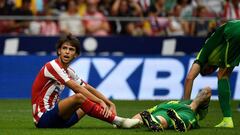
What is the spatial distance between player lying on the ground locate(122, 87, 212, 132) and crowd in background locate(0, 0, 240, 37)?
10.7m

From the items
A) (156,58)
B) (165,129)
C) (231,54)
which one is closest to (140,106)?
(156,58)

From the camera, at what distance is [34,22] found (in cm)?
2238

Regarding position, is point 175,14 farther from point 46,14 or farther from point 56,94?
point 56,94

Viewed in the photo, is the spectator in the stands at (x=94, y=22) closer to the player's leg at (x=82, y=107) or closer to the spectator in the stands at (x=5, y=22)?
the spectator in the stands at (x=5, y=22)

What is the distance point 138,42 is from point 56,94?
37.7 ft

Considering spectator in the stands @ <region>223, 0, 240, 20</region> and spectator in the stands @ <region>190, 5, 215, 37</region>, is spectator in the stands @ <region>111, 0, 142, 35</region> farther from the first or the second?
spectator in the stands @ <region>223, 0, 240, 20</region>

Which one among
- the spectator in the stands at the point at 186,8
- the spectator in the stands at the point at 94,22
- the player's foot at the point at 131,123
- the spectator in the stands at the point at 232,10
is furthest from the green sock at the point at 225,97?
the spectator in the stands at the point at 186,8

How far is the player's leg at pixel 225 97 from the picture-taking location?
497 inches

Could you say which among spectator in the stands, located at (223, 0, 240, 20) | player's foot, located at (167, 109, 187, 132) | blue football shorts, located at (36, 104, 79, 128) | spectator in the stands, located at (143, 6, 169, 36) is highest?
player's foot, located at (167, 109, 187, 132)

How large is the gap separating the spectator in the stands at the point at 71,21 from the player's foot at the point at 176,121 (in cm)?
1130

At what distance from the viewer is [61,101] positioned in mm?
11445

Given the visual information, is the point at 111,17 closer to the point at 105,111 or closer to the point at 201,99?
the point at 201,99

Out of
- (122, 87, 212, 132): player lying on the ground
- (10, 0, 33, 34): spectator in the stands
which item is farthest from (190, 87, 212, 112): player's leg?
(10, 0, 33, 34): spectator in the stands

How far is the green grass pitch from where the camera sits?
11.4 meters
